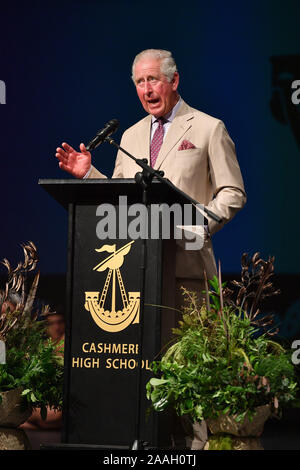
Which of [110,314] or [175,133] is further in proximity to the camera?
[175,133]

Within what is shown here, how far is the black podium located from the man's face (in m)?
0.81

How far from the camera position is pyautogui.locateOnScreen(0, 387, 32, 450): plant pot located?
9.92ft

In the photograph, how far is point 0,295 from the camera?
336 cm

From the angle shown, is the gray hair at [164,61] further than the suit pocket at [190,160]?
Yes

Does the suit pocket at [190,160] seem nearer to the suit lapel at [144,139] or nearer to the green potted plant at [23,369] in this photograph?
the suit lapel at [144,139]

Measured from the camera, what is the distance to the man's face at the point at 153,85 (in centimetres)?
353

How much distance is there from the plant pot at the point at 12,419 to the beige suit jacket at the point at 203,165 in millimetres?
943

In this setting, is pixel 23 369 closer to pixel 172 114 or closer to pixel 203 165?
pixel 203 165

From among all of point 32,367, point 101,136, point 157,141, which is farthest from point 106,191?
point 32,367

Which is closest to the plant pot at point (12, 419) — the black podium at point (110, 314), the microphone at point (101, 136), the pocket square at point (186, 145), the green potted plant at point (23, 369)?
the green potted plant at point (23, 369)

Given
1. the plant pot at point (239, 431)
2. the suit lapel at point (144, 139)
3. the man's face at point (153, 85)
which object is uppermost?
the man's face at point (153, 85)

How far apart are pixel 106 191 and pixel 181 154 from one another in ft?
2.17

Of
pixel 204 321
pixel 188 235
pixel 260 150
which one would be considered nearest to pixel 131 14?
pixel 260 150

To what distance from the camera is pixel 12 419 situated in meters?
3.06
